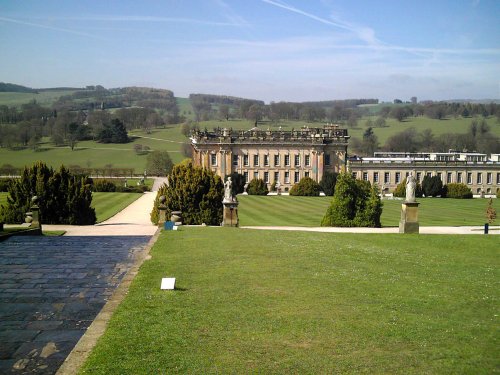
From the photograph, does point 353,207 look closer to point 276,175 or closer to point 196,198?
point 196,198

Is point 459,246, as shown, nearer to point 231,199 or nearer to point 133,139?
point 231,199

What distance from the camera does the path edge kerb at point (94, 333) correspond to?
7.49m

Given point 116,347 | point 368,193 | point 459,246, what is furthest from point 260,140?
point 116,347

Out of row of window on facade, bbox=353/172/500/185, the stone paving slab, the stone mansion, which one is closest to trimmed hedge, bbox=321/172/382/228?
the stone paving slab

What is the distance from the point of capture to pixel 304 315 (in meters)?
9.90

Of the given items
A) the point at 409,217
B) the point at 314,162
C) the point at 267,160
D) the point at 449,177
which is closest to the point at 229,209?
the point at 409,217

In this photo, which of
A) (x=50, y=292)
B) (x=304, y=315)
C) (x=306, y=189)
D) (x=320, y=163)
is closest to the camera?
(x=304, y=315)

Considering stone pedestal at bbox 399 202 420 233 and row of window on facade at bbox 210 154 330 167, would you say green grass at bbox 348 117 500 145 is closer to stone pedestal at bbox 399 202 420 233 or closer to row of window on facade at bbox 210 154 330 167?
row of window on facade at bbox 210 154 330 167

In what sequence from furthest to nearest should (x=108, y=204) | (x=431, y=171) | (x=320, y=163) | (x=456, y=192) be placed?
(x=320, y=163)
(x=431, y=171)
(x=456, y=192)
(x=108, y=204)

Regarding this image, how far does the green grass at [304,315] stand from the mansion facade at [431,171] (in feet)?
227

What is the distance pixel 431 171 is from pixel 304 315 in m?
80.7

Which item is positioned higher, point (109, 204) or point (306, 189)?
point (109, 204)

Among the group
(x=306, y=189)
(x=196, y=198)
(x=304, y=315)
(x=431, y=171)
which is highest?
(x=304, y=315)

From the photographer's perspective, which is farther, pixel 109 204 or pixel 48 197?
pixel 109 204
